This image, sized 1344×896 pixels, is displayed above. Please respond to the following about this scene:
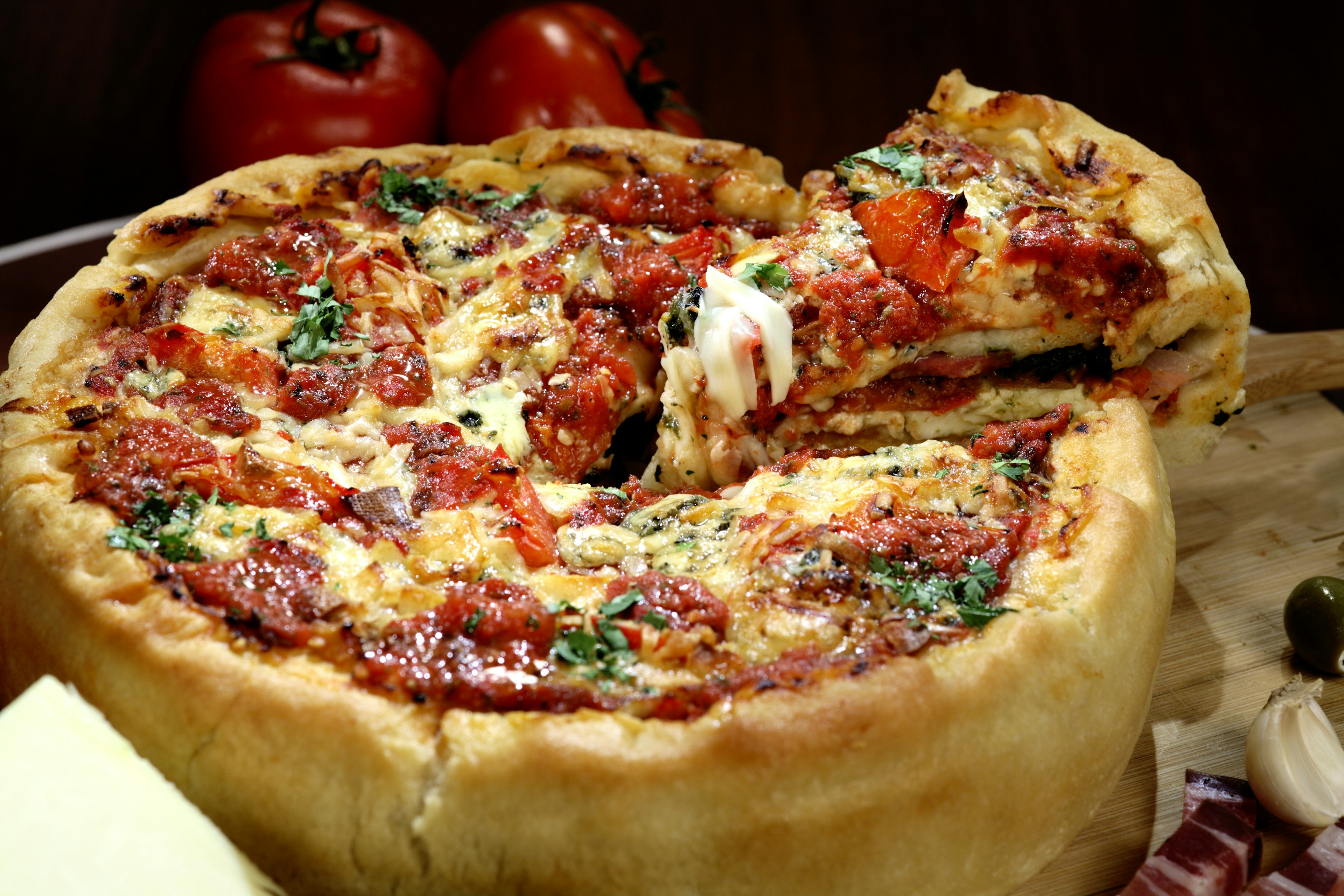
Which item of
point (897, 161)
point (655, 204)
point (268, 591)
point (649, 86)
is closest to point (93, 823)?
point (268, 591)

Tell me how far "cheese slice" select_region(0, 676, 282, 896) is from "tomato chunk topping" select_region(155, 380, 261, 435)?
1.20 metres

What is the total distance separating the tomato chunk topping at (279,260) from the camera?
4.33m

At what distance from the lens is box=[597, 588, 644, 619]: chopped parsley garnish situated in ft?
10.2

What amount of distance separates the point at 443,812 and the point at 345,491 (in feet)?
3.69

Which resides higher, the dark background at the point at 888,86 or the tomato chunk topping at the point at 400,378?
the tomato chunk topping at the point at 400,378

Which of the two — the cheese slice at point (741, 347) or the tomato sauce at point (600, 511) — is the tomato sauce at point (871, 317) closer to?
the cheese slice at point (741, 347)

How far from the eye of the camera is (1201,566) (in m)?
4.58

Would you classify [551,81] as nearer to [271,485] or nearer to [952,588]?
[271,485]

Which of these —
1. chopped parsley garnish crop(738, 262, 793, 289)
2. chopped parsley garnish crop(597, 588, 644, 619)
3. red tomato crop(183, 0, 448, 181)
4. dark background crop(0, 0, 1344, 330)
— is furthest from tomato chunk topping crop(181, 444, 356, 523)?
dark background crop(0, 0, 1344, 330)

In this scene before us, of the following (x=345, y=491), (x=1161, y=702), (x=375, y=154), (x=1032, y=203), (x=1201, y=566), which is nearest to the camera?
(x=345, y=491)

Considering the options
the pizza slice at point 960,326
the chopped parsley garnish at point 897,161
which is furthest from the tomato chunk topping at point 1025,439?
the chopped parsley garnish at point 897,161

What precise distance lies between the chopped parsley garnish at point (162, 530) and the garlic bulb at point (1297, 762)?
301 centimetres

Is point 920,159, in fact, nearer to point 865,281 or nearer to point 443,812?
point 865,281

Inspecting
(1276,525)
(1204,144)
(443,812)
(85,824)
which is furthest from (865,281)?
(1204,144)
